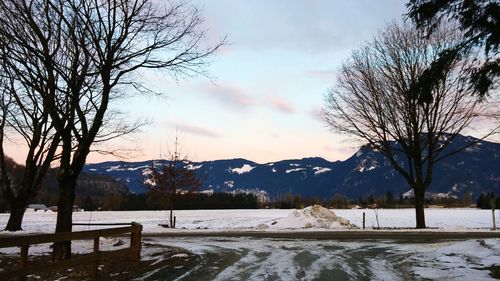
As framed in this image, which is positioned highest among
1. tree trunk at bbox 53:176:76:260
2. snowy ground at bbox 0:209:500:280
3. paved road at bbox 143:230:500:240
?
tree trunk at bbox 53:176:76:260

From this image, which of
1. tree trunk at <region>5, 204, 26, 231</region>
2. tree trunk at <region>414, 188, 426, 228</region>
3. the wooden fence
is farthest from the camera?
tree trunk at <region>414, 188, 426, 228</region>

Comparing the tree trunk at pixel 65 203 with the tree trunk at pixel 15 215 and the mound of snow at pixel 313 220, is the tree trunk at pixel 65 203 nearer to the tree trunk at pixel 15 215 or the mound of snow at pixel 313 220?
the tree trunk at pixel 15 215

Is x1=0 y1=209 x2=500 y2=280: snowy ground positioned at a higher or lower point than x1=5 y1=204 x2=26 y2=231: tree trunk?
lower

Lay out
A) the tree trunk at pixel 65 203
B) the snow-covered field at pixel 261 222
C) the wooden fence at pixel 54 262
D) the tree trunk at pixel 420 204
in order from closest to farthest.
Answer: the wooden fence at pixel 54 262 < the tree trunk at pixel 65 203 < the tree trunk at pixel 420 204 < the snow-covered field at pixel 261 222

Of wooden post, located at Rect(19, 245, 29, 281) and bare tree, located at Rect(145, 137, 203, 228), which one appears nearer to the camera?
wooden post, located at Rect(19, 245, 29, 281)

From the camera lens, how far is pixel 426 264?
13.2m

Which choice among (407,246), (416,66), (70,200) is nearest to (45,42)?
(70,200)

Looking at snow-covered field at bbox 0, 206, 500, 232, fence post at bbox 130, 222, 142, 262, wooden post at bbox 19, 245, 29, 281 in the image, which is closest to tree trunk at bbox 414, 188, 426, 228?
snow-covered field at bbox 0, 206, 500, 232

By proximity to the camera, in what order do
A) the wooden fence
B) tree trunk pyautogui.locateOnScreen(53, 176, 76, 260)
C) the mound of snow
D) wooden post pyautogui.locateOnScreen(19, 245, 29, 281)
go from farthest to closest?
the mound of snow, tree trunk pyautogui.locateOnScreen(53, 176, 76, 260), wooden post pyautogui.locateOnScreen(19, 245, 29, 281), the wooden fence

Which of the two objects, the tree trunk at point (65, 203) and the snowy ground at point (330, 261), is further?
the tree trunk at point (65, 203)

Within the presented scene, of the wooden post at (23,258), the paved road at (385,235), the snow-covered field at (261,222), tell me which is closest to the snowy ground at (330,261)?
the paved road at (385,235)

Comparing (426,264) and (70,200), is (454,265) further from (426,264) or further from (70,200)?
(70,200)

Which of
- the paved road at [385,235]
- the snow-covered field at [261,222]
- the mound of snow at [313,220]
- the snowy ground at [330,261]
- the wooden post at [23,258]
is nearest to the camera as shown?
the wooden post at [23,258]

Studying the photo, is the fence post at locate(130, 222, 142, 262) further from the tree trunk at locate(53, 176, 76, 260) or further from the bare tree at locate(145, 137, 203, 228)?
the bare tree at locate(145, 137, 203, 228)
